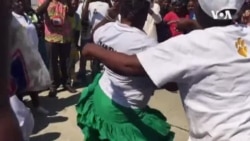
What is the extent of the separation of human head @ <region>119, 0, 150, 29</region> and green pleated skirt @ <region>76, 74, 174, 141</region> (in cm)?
50

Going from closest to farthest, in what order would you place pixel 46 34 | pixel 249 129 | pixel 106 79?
pixel 249 129
pixel 106 79
pixel 46 34

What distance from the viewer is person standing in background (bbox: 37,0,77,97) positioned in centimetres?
748

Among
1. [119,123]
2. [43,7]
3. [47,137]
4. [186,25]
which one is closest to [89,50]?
[186,25]

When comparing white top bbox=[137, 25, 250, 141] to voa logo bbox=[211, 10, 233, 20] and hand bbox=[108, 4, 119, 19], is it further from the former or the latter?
hand bbox=[108, 4, 119, 19]

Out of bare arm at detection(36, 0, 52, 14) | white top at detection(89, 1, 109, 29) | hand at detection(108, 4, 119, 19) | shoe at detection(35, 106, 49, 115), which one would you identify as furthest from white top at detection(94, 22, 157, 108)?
white top at detection(89, 1, 109, 29)

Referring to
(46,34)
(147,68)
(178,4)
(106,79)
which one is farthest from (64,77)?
(147,68)

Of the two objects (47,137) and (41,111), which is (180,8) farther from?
(47,137)

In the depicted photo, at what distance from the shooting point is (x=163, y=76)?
94.0 inches

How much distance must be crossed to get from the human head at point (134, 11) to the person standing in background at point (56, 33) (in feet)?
13.1

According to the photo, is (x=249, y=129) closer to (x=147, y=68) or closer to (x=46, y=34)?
(x=147, y=68)

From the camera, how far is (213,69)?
234 cm

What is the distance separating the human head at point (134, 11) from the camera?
3.51 metres

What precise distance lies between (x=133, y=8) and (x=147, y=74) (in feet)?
3.77

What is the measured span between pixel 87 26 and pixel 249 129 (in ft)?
20.2
